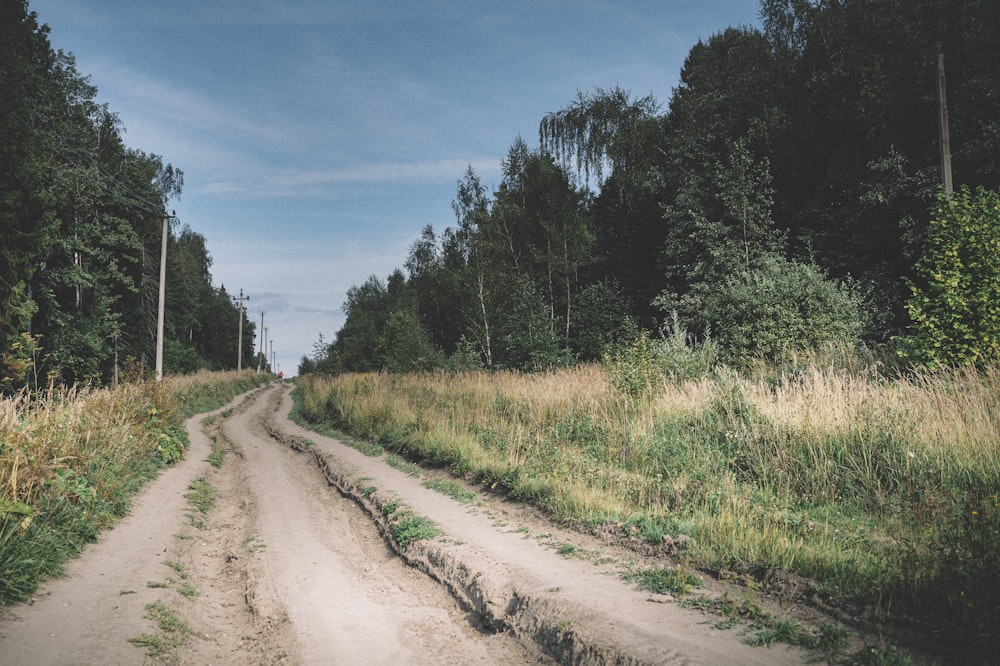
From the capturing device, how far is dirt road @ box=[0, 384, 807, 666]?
13.5ft

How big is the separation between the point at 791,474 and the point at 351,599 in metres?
5.88

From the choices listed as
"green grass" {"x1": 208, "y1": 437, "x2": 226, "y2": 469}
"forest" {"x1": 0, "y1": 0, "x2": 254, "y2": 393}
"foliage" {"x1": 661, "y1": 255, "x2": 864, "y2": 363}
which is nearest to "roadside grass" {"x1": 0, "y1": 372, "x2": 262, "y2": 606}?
"green grass" {"x1": 208, "y1": 437, "x2": 226, "y2": 469}

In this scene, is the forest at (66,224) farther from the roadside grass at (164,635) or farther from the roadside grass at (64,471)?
the roadside grass at (164,635)

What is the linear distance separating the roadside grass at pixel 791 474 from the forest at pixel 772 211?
10.8ft

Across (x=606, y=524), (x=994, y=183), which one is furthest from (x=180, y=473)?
(x=994, y=183)

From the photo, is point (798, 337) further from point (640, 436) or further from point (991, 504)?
point (991, 504)

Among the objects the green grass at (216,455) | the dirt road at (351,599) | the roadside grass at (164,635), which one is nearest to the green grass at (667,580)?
the dirt road at (351,599)

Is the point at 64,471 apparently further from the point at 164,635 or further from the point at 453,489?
the point at 453,489

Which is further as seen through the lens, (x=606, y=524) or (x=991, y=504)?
(x=606, y=524)

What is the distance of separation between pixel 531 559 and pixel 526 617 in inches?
46.2

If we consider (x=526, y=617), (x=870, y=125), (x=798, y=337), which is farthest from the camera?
(x=870, y=125)

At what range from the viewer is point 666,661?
11.9ft

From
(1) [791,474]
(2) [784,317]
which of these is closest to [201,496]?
(1) [791,474]

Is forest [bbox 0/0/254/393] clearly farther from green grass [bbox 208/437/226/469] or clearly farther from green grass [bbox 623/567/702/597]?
green grass [bbox 623/567/702/597]
